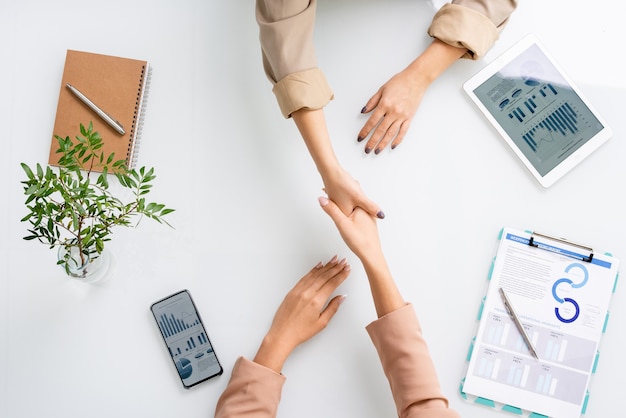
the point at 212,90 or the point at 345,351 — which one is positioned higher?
the point at 212,90

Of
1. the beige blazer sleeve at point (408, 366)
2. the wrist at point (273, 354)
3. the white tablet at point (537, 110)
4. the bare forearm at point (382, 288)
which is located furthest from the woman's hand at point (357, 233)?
the white tablet at point (537, 110)

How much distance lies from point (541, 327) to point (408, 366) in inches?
10.6

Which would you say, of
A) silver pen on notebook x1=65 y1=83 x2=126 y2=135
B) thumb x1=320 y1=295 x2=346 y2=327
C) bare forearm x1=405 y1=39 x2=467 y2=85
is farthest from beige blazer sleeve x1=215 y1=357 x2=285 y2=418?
bare forearm x1=405 y1=39 x2=467 y2=85

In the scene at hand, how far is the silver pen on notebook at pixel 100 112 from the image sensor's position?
41.2 inches

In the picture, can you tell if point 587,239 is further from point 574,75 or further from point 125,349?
point 125,349

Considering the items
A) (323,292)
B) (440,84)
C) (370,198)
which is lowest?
(323,292)

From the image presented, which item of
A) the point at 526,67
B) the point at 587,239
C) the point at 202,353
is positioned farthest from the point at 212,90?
the point at 587,239

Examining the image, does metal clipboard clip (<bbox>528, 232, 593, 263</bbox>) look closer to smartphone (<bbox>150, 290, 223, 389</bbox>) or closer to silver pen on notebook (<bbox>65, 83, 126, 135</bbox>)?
smartphone (<bbox>150, 290, 223, 389</bbox>)

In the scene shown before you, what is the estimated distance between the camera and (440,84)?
1.08 meters

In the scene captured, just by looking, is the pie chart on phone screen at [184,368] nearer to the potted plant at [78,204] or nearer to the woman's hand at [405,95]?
the potted plant at [78,204]

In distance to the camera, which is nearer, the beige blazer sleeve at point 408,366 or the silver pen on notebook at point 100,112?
the beige blazer sleeve at point 408,366

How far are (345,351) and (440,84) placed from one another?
55 centimetres

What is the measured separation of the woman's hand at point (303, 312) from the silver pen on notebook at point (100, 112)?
45cm

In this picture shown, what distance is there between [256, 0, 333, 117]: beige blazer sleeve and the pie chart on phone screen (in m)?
0.49
